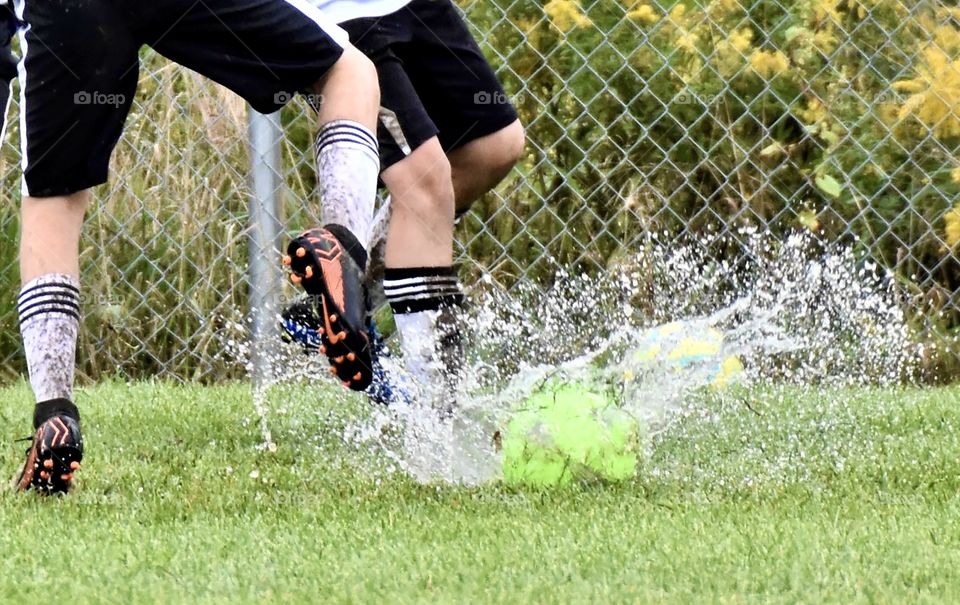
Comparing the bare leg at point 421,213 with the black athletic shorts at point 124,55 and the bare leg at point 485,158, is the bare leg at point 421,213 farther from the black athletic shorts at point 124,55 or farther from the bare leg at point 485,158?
the black athletic shorts at point 124,55

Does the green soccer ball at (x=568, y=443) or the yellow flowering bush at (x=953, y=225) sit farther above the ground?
the yellow flowering bush at (x=953, y=225)

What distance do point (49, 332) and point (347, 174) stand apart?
2.25ft

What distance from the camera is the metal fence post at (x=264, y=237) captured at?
4.68 metres

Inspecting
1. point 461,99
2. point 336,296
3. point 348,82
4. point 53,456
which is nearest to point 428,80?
point 461,99

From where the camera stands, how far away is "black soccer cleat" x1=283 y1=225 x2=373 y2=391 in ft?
8.73

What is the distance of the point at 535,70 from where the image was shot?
5246mm

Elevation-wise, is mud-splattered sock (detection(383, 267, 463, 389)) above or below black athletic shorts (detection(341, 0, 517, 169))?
below

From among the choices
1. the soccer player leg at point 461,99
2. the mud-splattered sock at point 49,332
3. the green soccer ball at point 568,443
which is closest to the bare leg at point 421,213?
the soccer player leg at point 461,99

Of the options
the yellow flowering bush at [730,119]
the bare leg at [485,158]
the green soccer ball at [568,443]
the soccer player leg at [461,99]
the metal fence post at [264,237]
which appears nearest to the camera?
the green soccer ball at [568,443]

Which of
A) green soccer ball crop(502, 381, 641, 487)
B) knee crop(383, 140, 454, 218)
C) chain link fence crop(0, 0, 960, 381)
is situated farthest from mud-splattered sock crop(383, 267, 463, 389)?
chain link fence crop(0, 0, 960, 381)

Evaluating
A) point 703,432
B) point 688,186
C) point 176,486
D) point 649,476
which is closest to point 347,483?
point 176,486

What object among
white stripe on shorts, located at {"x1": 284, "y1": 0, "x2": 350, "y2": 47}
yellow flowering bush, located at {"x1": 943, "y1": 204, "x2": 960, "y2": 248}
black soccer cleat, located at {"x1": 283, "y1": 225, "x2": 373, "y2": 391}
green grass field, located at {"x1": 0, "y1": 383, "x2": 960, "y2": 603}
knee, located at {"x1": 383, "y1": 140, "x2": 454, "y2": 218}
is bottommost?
green grass field, located at {"x1": 0, "y1": 383, "x2": 960, "y2": 603}

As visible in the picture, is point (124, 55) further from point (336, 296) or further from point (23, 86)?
point (336, 296)

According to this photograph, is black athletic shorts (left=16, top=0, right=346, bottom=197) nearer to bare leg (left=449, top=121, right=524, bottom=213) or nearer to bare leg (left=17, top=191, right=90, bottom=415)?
bare leg (left=17, top=191, right=90, bottom=415)
